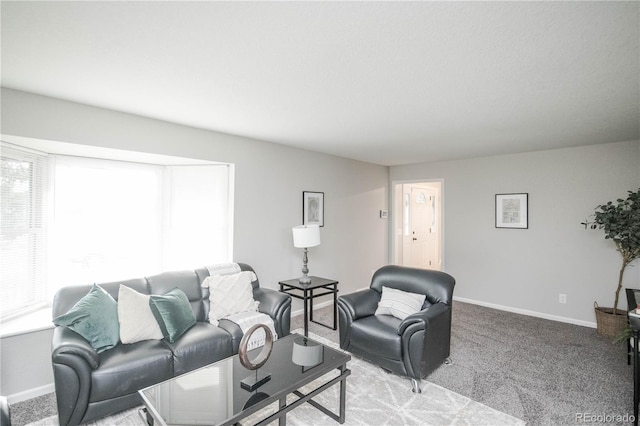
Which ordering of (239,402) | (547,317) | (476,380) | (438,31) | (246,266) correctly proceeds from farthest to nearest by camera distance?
(547,317)
(246,266)
(476,380)
(239,402)
(438,31)

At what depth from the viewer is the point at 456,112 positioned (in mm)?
2951

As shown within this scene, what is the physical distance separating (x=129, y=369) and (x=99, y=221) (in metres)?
1.84

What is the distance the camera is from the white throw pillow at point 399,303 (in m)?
3.11

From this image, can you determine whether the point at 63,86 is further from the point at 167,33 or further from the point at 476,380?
the point at 476,380

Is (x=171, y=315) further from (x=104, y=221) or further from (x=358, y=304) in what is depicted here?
(x=358, y=304)

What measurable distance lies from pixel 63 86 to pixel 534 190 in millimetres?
5721

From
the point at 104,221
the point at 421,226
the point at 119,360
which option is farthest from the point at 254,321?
the point at 421,226

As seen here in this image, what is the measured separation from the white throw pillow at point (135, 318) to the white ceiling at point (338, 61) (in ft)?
5.49

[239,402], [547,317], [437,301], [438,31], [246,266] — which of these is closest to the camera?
[438,31]

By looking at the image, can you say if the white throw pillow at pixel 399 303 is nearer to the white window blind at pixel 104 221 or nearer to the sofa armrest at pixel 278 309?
the sofa armrest at pixel 278 309

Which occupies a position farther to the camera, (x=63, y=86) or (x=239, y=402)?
(x=63, y=86)

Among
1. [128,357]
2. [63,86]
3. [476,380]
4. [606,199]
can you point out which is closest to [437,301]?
[476,380]

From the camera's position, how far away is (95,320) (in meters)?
2.40

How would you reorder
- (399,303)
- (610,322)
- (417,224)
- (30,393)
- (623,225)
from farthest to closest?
(417,224) < (610,322) < (623,225) < (399,303) < (30,393)
